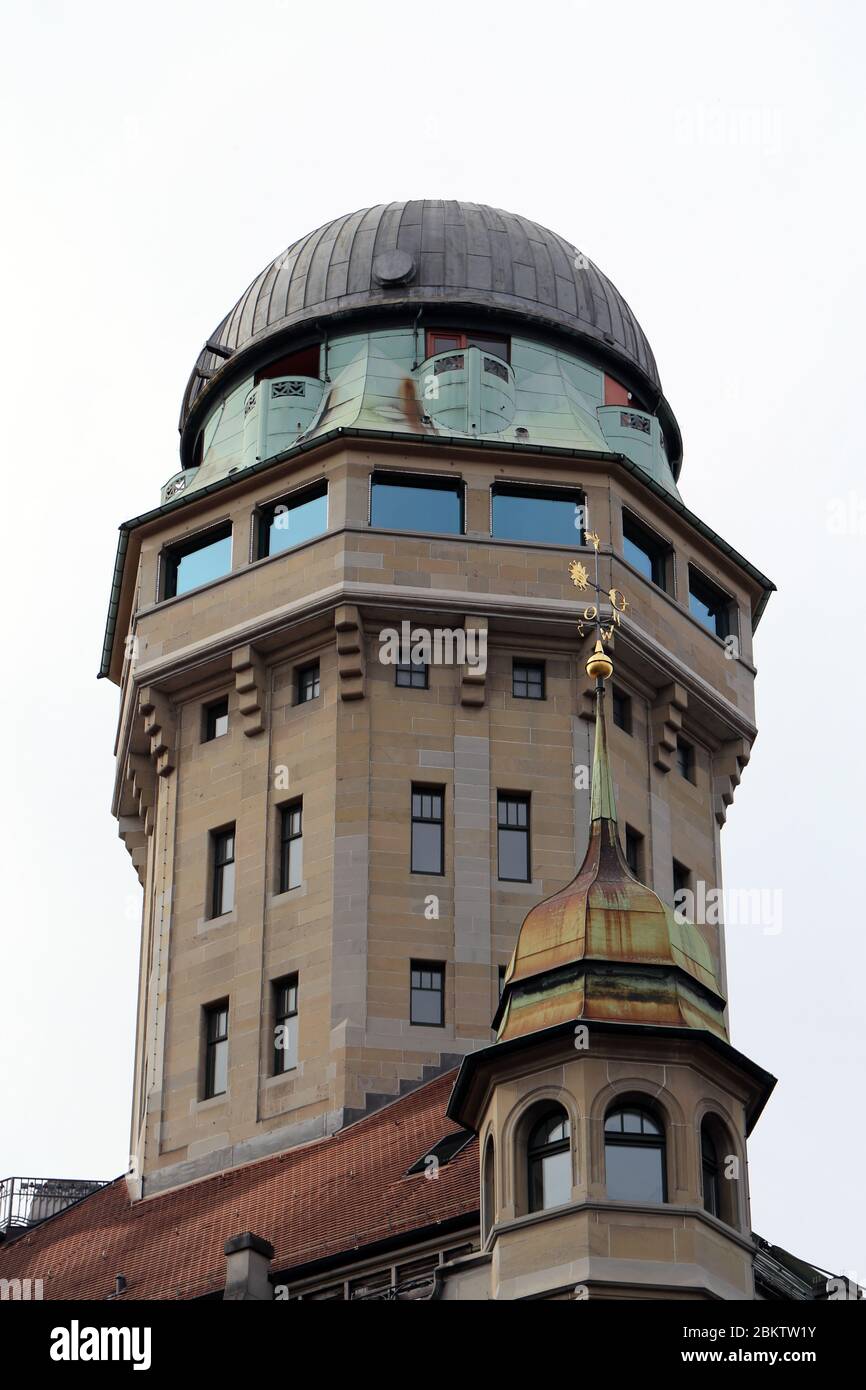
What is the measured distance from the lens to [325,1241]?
5303 cm

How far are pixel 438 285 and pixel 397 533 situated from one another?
302 inches

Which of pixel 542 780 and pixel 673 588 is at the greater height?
pixel 673 588

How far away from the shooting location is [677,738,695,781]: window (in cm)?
6719

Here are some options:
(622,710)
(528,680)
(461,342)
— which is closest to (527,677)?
(528,680)

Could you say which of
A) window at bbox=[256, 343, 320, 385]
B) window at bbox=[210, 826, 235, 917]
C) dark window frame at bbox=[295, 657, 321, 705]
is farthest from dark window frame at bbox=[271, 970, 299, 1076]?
window at bbox=[256, 343, 320, 385]

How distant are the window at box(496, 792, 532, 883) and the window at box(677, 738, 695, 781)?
15.9 feet
